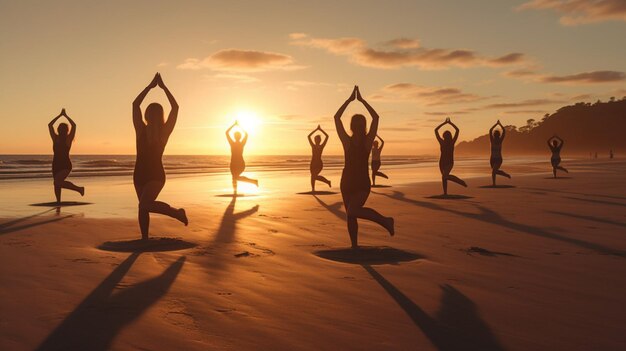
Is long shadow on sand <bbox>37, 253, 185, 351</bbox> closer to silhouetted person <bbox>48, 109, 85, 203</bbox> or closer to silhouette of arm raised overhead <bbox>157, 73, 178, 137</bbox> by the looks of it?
silhouette of arm raised overhead <bbox>157, 73, 178, 137</bbox>

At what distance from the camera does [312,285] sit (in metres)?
5.84

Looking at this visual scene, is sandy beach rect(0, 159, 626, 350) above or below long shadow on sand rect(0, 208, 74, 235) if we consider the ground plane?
below

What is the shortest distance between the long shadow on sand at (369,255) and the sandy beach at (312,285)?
0.03m

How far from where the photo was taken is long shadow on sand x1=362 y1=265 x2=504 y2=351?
159 inches

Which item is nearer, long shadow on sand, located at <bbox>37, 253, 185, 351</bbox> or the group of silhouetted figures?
long shadow on sand, located at <bbox>37, 253, 185, 351</bbox>

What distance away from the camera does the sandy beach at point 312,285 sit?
419 cm

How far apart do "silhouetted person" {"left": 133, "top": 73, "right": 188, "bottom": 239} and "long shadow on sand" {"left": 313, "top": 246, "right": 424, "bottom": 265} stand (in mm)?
2779

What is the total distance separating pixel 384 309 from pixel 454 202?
1141 cm

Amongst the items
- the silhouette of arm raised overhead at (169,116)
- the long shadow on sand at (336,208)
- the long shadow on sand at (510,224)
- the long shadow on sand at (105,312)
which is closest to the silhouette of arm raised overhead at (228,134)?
the long shadow on sand at (336,208)

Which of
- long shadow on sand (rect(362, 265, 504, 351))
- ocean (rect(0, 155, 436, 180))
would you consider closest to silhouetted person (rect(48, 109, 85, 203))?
long shadow on sand (rect(362, 265, 504, 351))

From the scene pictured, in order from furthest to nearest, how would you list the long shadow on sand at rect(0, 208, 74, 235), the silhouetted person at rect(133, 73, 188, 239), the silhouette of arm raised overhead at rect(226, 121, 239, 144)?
the silhouette of arm raised overhead at rect(226, 121, 239, 144) → the long shadow on sand at rect(0, 208, 74, 235) → the silhouetted person at rect(133, 73, 188, 239)

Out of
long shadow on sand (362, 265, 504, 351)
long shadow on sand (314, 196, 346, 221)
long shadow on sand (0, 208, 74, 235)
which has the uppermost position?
long shadow on sand (0, 208, 74, 235)

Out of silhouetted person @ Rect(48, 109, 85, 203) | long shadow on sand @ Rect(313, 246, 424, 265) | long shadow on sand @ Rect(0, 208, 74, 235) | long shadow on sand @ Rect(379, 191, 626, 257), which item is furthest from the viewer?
silhouetted person @ Rect(48, 109, 85, 203)

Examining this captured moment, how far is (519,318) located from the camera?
4.66 meters
